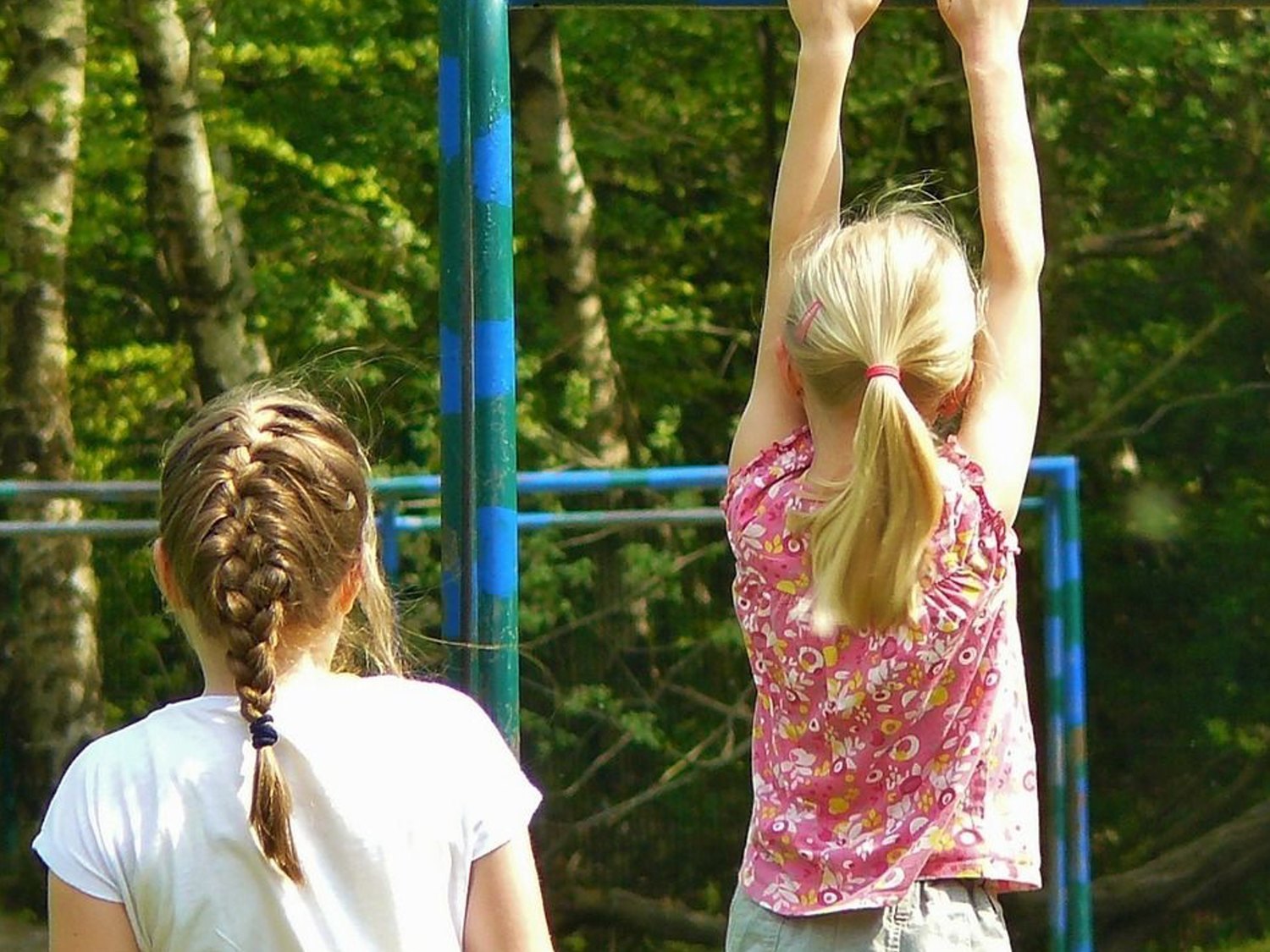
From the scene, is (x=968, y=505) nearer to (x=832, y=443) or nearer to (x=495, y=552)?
(x=832, y=443)

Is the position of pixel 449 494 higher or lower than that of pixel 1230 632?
higher

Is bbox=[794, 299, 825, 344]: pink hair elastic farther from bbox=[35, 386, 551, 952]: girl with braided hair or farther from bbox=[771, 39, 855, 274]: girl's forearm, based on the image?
bbox=[35, 386, 551, 952]: girl with braided hair

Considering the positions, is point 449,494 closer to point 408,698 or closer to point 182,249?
point 408,698

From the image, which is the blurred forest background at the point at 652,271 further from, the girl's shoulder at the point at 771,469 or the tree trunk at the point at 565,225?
the girl's shoulder at the point at 771,469

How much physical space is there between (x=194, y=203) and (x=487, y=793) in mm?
5993

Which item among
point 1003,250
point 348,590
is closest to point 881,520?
point 1003,250

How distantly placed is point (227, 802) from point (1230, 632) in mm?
6135

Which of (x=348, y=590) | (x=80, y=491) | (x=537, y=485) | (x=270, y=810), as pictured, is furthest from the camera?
(x=80, y=491)

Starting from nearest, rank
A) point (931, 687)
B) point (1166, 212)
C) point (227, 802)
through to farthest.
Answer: point (227, 802), point (931, 687), point (1166, 212)

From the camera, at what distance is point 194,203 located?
7.20 meters

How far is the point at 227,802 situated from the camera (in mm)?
1446

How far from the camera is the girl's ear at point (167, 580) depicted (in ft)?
4.94

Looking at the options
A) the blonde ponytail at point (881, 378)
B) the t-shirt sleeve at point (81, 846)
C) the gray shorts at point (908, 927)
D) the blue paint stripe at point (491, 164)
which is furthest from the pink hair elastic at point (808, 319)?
the t-shirt sleeve at point (81, 846)

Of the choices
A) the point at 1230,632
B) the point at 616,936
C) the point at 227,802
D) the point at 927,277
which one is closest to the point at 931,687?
the point at 927,277
